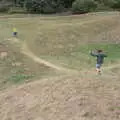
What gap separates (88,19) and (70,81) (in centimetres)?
1925

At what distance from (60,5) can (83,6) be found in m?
3.49

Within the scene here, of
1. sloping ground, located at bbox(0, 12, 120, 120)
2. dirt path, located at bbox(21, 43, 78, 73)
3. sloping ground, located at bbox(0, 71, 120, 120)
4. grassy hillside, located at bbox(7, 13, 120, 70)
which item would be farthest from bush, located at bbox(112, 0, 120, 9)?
sloping ground, located at bbox(0, 71, 120, 120)

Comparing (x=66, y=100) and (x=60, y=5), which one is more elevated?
(x=60, y=5)

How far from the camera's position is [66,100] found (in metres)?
13.5

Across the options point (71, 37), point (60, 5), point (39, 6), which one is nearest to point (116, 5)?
point (60, 5)

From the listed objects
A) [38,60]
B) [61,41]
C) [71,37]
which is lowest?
[38,60]

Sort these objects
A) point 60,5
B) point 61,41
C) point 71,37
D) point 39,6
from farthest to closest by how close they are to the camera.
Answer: point 60,5 < point 39,6 < point 71,37 < point 61,41

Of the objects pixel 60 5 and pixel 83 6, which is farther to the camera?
pixel 60 5

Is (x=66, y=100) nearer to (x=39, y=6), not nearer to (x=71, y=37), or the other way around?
(x=71, y=37)

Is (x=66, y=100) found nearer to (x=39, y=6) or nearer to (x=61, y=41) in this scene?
(x=61, y=41)

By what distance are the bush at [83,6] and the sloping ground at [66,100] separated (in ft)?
85.9

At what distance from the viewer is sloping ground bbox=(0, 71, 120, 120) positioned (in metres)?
12.7

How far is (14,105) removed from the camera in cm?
1441

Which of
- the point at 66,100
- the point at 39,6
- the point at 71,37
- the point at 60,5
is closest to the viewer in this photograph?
the point at 66,100
